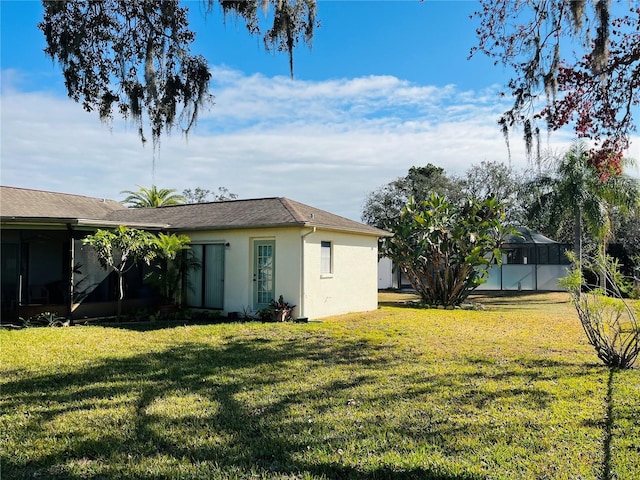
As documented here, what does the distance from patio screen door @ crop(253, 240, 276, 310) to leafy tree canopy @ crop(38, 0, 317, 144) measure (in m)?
7.62

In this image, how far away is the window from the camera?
14219 millimetres

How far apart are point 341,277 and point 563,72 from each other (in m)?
9.76

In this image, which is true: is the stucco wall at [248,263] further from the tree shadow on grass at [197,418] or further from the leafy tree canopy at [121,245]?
the tree shadow on grass at [197,418]

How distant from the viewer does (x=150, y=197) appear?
3291 cm

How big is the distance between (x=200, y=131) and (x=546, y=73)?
4.92 metres

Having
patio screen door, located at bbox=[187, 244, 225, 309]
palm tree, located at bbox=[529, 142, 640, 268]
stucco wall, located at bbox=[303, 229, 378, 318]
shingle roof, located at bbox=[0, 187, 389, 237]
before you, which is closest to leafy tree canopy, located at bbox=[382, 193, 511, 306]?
shingle roof, located at bbox=[0, 187, 389, 237]

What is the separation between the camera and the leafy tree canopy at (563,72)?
6.04 m

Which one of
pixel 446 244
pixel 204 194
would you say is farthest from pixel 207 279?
pixel 204 194

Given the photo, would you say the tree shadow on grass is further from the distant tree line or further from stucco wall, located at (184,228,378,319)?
the distant tree line

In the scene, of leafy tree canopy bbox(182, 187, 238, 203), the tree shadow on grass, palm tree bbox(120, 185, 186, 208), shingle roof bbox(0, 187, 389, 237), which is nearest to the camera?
the tree shadow on grass

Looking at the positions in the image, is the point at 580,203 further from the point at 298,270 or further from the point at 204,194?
the point at 204,194

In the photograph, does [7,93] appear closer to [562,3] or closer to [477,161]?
[562,3]

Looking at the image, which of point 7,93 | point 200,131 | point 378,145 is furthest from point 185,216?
point 200,131

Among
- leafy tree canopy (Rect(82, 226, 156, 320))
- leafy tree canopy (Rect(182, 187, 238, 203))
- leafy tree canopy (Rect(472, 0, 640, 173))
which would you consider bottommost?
leafy tree canopy (Rect(82, 226, 156, 320))
